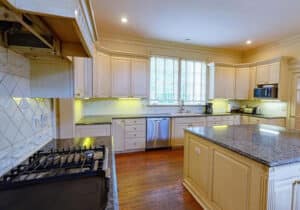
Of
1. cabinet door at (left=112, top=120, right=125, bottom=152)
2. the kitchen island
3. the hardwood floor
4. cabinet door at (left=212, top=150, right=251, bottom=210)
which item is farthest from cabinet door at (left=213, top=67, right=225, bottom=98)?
cabinet door at (left=212, top=150, right=251, bottom=210)

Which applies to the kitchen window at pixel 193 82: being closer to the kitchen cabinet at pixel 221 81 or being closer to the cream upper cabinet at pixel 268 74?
the kitchen cabinet at pixel 221 81

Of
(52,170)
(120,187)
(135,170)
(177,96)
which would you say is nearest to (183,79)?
(177,96)

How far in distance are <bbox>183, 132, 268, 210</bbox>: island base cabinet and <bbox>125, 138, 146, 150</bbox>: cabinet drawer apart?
5.62ft

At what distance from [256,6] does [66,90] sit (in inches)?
129

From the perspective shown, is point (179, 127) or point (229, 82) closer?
point (179, 127)

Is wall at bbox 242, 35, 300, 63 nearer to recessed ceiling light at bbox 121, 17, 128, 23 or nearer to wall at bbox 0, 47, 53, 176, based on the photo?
recessed ceiling light at bbox 121, 17, 128, 23

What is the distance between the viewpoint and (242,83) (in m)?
5.22

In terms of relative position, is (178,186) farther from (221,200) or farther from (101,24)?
(101,24)

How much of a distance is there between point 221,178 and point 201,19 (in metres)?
2.95

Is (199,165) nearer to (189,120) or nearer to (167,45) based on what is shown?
(189,120)

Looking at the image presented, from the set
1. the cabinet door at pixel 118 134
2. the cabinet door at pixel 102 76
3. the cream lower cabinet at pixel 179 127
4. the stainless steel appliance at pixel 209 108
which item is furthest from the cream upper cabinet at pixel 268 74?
the cabinet door at pixel 102 76

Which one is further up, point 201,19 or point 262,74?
point 201,19

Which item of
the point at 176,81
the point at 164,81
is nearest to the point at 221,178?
the point at 164,81

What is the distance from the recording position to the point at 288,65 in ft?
14.5
